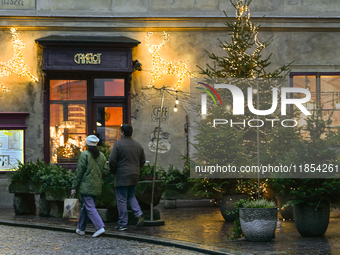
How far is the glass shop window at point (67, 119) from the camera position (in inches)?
639

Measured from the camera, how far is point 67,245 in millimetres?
8836

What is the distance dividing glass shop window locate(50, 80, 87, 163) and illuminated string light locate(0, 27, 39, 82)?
876 mm

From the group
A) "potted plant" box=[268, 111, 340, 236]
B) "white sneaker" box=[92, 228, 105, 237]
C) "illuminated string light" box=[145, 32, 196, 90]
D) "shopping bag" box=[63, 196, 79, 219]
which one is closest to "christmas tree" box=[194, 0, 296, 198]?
"potted plant" box=[268, 111, 340, 236]

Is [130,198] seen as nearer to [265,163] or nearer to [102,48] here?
[265,163]

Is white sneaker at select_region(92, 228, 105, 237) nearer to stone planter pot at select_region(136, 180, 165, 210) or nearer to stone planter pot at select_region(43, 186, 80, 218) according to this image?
stone planter pot at select_region(136, 180, 165, 210)

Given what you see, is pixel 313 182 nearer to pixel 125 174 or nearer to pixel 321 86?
pixel 125 174

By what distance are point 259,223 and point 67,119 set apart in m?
9.00

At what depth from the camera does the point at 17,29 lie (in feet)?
53.0

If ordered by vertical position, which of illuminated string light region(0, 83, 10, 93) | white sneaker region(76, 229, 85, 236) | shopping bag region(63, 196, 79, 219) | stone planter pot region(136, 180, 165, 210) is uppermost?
illuminated string light region(0, 83, 10, 93)

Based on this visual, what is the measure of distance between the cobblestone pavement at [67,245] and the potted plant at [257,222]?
1.19 metres

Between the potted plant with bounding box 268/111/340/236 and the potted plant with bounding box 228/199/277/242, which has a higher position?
the potted plant with bounding box 268/111/340/236

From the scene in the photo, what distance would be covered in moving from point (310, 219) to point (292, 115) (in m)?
3.54

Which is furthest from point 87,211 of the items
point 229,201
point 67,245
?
point 229,201

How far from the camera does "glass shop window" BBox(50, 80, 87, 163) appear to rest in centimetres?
Answer: 1623
